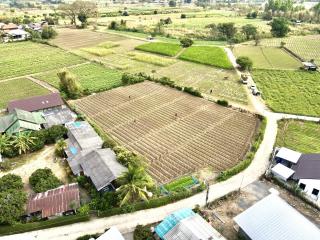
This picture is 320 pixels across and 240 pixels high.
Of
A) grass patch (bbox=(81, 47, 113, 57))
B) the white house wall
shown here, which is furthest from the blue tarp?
grass patch (bbox=(81, 47, 113, 57))

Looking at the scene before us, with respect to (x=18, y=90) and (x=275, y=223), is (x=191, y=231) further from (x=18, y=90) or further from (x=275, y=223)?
(x=18, y=90)

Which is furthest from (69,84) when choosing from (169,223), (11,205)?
(169,223)

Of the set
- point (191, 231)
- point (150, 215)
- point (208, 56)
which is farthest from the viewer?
point (208, 56)

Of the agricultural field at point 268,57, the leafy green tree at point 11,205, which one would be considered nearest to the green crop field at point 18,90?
the leafy green tree at point 11,205

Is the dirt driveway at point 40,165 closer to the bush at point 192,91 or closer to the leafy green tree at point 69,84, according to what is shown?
the leafy green tree at point 69,84

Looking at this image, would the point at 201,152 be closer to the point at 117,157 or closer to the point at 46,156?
the point at 117,157

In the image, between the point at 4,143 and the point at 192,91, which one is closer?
the point at 4,143

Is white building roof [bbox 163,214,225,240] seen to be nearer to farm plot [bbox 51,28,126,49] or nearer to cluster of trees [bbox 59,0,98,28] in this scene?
farm plot [bbox 51,28,126,49]
